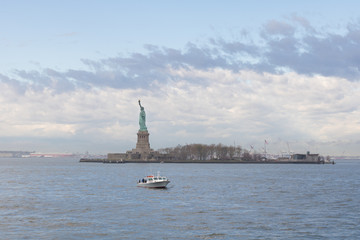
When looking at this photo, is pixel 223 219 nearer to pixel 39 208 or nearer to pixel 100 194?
pixel 39 208

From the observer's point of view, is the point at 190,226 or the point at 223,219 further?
the point at 223,219

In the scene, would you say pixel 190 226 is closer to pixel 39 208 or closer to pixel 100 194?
pixel 39 208

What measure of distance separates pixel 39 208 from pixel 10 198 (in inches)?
575

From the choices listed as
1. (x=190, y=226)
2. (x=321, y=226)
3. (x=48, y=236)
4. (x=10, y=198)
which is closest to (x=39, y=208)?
(x=10, y=198)

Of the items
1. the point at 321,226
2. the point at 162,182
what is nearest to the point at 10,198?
the point at 162,182

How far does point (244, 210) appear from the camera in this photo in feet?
202

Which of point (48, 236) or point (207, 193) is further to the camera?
point (207, 193)

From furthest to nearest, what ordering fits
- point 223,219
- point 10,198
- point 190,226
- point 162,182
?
1. point 162,182
2. point 10,198
3. point 223,219
4. point 190,226

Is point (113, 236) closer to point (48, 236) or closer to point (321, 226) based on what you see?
point (48, 236)

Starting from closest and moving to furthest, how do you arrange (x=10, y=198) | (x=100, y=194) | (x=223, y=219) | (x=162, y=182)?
(x=223, y=219) → (x=10, y=198) → (x=100, y=194) → (x=162, y=182)

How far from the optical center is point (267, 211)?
60750mm

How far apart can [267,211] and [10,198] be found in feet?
133

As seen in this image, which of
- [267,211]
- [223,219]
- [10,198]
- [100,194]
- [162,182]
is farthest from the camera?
[162,182]

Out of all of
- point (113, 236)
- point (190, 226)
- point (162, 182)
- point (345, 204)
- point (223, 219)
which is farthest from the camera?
point (162, 182)
